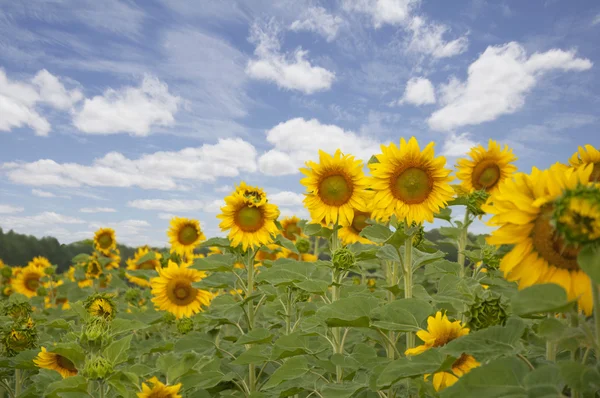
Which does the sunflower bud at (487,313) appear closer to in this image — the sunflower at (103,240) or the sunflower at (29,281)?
the sunflower at (103,240)

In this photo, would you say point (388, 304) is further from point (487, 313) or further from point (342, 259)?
point (342, 259)

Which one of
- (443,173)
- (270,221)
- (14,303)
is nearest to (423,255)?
(443,173)

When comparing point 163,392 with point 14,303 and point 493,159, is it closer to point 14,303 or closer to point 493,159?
point 14,303

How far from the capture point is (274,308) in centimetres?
450

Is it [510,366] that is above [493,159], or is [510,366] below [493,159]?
below

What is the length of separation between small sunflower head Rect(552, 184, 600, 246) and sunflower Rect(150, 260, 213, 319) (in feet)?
14.5

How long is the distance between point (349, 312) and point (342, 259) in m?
0.72

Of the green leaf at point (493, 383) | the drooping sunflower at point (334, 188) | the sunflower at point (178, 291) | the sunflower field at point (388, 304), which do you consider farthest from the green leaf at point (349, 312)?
the sunflower at point (178, 291)

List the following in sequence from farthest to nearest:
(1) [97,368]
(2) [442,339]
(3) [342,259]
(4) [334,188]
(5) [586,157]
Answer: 1. (4) [334,188]
2. (3) [342,259]
3. (5) [586,157]
4. (1) [97,368]
5. (2) [442,339]

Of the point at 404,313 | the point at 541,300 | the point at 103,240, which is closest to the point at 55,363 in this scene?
the point at 404,313

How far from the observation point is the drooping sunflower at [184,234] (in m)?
6.27

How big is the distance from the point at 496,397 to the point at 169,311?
4520 mm

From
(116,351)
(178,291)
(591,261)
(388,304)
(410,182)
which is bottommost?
(116,351)

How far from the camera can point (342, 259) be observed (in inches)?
124
